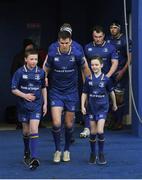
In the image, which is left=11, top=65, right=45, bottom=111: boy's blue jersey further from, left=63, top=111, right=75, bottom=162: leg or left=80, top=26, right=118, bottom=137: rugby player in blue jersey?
left=80, top=26, right=118, bottom=137: rugby player in blue jersey

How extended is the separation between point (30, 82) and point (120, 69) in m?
3.24

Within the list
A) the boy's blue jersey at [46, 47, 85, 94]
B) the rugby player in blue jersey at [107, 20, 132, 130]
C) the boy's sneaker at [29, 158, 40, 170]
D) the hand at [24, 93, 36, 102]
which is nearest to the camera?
the boy's sneaker at [29, 158, 40, 170]

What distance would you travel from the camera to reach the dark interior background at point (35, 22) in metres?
13.3

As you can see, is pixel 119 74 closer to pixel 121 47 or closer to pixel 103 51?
pixel 121 47

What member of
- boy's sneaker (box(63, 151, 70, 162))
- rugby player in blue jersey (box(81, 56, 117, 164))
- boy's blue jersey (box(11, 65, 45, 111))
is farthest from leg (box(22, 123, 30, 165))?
rugby player in blue jersey (box(81, 56, 117, 164))

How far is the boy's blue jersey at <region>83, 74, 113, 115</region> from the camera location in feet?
28.2

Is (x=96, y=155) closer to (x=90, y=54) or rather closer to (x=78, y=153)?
(x=78, y=153)

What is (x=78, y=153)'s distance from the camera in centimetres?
940

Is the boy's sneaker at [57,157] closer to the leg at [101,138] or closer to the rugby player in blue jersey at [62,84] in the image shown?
the rugby player in blue jersey at [62,84]

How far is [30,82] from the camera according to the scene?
8.35 metres

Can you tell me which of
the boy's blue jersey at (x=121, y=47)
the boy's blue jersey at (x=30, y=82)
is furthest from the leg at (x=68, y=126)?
the boy's blue jersey at (x=121, y=47)

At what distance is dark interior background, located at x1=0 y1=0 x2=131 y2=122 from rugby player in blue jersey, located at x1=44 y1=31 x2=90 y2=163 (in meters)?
4.52

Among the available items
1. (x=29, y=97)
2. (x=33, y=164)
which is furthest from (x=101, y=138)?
(x=29, y=97)

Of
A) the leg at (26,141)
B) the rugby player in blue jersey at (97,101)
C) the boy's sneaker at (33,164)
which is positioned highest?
the rugby player in blue jersey at (97,101)
